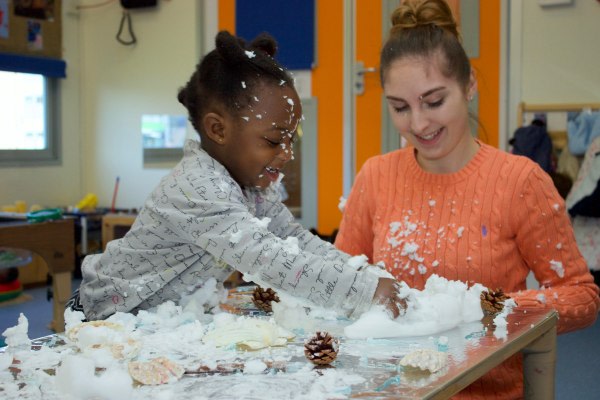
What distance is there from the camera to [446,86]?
137 centimetres

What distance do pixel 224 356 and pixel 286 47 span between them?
12.4ft

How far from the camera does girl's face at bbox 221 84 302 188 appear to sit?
4.30 ft

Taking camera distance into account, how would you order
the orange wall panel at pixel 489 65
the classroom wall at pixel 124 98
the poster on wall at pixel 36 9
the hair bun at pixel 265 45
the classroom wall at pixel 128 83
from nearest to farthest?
1. the hair bun at pixel 265 45
2. the orange wall panel at pixel 489 65
3. the classroom wall at pixel 124 98
4. the poster on wall at pixel 36 9
5. the classroom wall at pixel 128 83

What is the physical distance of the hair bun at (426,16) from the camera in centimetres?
142

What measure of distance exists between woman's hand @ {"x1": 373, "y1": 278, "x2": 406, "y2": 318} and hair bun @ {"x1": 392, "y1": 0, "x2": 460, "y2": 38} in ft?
1.97

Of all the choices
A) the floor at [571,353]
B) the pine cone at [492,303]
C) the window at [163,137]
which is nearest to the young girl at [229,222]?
the pine cone at [492,303]

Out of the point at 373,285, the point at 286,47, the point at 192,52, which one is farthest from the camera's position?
the point at 192,52

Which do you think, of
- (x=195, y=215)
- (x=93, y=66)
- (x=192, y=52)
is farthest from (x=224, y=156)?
(x=93, y=66)

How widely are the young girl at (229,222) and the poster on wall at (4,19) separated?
3.77 meters

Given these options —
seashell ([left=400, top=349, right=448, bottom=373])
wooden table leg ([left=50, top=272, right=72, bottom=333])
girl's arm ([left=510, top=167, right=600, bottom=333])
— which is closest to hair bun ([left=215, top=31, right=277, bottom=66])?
girl's arm ([left=510, top=167, right=600, bottom=333])

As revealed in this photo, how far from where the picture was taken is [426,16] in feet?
4.68

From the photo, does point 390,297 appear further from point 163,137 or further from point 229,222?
point 163,137

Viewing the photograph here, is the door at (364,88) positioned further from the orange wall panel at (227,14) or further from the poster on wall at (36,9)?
Result: the poster on wall at (36,9)

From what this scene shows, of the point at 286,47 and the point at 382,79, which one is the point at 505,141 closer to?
the point at 286,47
